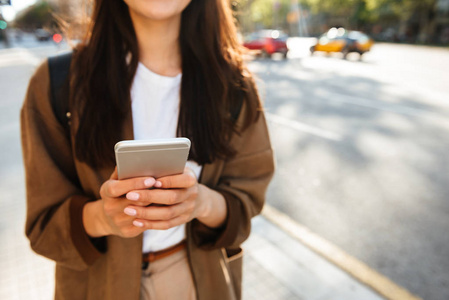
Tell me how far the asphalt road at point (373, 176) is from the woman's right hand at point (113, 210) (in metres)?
0.74

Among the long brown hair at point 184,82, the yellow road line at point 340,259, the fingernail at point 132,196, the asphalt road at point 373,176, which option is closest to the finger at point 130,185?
the fingernail at point 132,196

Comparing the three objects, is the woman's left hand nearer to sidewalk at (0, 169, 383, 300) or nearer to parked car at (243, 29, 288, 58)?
sidewalk at (0, 169, 383, 300)

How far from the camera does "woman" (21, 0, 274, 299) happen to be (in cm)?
94

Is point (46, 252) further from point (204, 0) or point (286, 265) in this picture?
point (286, 265)

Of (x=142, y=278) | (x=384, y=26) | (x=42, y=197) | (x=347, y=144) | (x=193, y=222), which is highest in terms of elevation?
(x=42, y=197)

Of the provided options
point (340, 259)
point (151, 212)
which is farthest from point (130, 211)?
point (340, 259)

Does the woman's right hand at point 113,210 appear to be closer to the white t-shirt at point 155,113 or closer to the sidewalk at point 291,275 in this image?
the white t-shirt at point 155,113

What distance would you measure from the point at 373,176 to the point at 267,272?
7.84 feet

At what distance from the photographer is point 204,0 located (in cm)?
116

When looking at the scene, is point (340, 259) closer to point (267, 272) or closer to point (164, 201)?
point (267, 272)

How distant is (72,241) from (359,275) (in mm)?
2223

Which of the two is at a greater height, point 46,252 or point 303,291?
point 46,252

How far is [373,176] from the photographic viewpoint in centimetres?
414

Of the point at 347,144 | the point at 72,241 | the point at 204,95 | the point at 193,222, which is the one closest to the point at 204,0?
the point at 204,95
